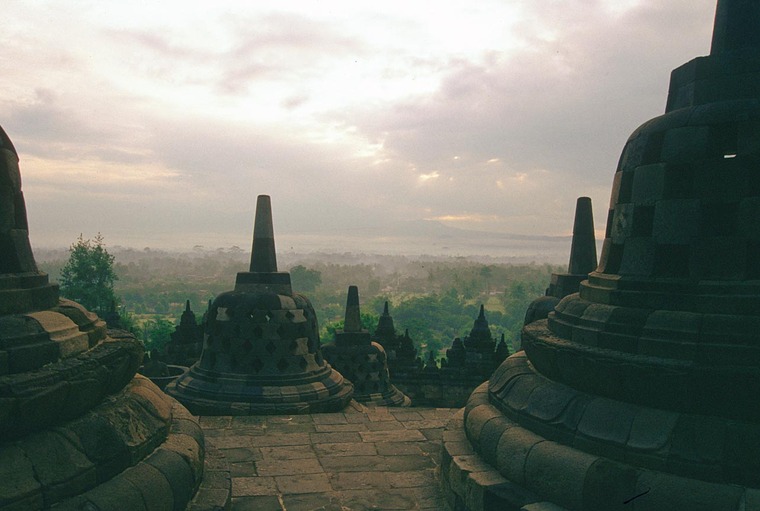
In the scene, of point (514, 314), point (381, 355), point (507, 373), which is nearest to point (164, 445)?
point (507, 373)

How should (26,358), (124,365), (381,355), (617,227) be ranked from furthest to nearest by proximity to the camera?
(381,355) → (617,227) → (124,365) → (26,358)

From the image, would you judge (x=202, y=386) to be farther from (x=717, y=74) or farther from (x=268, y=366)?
(x=717, y=74)

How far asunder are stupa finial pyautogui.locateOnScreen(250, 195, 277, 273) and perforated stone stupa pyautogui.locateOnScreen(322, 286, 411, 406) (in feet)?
11.8

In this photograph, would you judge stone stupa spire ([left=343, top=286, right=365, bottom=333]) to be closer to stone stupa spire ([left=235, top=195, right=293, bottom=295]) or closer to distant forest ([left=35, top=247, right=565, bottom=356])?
stone stupa spire ([left=235, top=195, right=293, bottom=295])

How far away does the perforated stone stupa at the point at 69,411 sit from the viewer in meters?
3.27

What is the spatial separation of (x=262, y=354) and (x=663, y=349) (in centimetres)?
624

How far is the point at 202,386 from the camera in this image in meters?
8.73

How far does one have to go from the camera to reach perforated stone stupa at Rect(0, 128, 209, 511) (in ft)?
10.7

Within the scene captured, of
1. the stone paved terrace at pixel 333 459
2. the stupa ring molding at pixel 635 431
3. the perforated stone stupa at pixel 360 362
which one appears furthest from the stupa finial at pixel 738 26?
the perforated stone stupa at pixel 360 362

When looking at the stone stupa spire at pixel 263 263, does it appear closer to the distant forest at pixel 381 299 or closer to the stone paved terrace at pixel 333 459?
the stone paved terrace at pixel 333 459

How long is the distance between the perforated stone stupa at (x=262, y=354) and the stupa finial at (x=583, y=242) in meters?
5.16

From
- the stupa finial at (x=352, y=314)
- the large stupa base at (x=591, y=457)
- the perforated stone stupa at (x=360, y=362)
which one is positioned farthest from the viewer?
the stupa finial at (x=352, y=314)

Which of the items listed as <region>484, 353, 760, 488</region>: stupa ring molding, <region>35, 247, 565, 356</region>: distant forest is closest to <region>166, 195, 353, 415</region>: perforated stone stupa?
<region>484, 353, 760, 488</region>: stupa ring molding

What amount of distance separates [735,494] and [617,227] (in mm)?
2266
